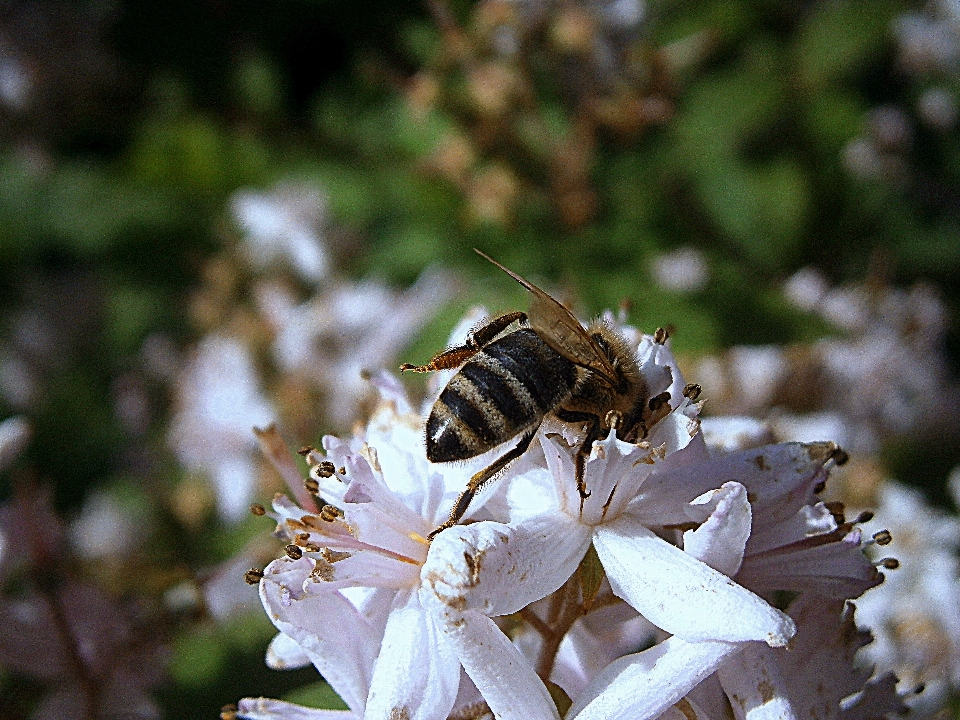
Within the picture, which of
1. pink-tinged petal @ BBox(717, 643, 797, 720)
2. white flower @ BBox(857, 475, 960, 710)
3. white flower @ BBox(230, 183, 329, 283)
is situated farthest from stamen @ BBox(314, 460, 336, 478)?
white flower @ BBox(230, 183, 329, 283)

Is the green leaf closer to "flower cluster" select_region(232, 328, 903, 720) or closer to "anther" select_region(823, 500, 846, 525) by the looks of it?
"flower cluster" select_region(232, 328, 903, 720)

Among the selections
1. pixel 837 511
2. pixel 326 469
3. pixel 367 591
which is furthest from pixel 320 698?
pixel 837 511

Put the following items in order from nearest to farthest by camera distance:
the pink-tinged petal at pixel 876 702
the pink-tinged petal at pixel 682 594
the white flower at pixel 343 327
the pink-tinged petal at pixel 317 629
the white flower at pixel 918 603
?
the pink-tinged petal at pixel 682 594 < the pink-tinged petal at pixel 317 629 < the pink-tinged petal at pixel 876 702 < the white flower at pixel 918 603 < the white flower at pixel 343 327

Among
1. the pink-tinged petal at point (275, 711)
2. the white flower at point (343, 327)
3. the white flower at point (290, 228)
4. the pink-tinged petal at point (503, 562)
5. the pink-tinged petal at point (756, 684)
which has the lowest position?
the pink-tinged petal at point (756, 684)

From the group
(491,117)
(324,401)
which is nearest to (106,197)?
(324,401)

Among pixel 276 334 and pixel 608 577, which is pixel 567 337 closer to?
pixel 608 577

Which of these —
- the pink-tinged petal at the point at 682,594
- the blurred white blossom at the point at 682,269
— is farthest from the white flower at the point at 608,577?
the blurred white blossom at the point at 682,269

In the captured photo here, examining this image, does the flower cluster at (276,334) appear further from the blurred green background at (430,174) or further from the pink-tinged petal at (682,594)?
the pink-tinged petal at (682,594)
